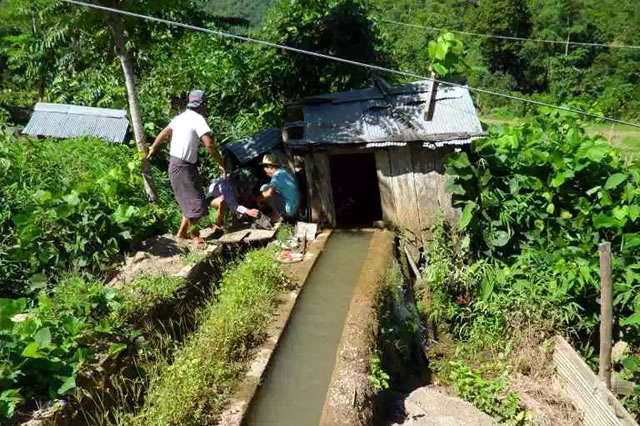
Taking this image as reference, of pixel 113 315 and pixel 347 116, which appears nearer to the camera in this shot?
pixel 113 315

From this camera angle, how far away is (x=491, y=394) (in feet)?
20.0

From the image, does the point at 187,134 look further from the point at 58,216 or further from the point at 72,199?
the point at 58,216

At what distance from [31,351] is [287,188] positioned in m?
4.50

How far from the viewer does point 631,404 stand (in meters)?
6.07

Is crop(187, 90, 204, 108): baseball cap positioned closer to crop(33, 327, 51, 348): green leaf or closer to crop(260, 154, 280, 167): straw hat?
crop(260, 154, 280, 167): straw hat

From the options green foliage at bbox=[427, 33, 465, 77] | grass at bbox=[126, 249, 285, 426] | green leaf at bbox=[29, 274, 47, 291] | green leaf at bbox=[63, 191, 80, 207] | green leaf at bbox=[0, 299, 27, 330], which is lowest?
grass at bbox=[126, 249, 285, 426]

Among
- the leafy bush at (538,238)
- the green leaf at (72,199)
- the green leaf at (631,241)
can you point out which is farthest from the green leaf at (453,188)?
the green leaf at (72,199)

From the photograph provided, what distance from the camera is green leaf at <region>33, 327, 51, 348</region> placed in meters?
3.85

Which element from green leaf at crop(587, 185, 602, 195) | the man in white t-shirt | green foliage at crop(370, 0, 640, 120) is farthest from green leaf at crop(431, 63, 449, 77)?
green foliage at crop(370, 0, 640, 120)

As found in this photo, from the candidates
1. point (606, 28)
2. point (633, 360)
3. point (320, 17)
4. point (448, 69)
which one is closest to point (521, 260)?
point (633, 360)

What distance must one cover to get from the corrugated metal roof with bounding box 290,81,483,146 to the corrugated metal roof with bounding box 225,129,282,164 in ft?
2.09

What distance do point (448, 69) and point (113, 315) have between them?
5.79 m

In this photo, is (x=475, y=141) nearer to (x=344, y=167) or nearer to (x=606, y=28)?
(x=344, y=167)

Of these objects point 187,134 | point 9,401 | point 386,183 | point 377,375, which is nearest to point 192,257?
point 187,134
